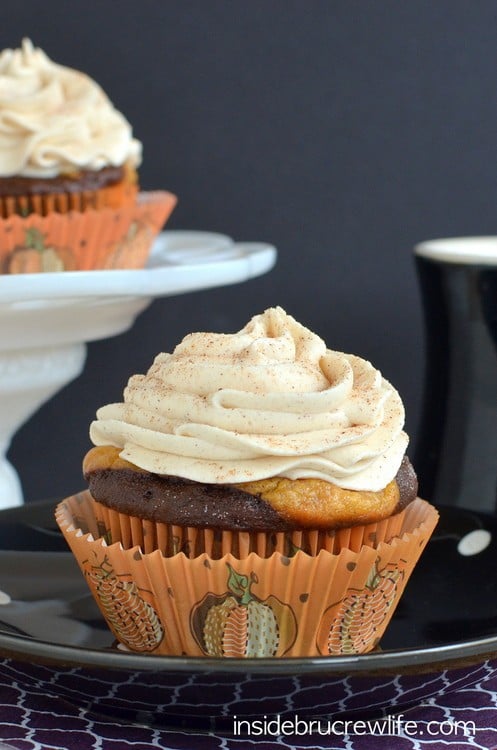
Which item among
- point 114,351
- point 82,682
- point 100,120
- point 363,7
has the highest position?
point 363,7

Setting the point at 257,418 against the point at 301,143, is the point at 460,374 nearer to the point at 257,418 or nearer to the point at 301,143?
the point at 257,418

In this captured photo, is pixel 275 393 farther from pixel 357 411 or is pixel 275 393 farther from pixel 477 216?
pixel 477 216

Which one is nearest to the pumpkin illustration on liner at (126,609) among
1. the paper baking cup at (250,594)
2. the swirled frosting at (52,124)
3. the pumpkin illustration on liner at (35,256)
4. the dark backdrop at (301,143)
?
the paper baking cup at (250,594)

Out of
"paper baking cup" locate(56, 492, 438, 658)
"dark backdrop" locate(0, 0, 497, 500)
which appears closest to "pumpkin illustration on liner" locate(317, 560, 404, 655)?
"paper baking cup" locate(56, 492, 438, 658)

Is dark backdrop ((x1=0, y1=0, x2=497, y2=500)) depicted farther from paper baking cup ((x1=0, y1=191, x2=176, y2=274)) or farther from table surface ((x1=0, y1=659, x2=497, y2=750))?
table surface ((x1=0, y1=659, x2=497, y2=750))

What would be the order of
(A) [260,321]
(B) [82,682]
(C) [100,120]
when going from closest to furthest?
1. (B) [82,682]
2. (A) [260,321]
3. (C) [100,120]

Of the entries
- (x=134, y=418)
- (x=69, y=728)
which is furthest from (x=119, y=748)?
(x=134, y=418)
